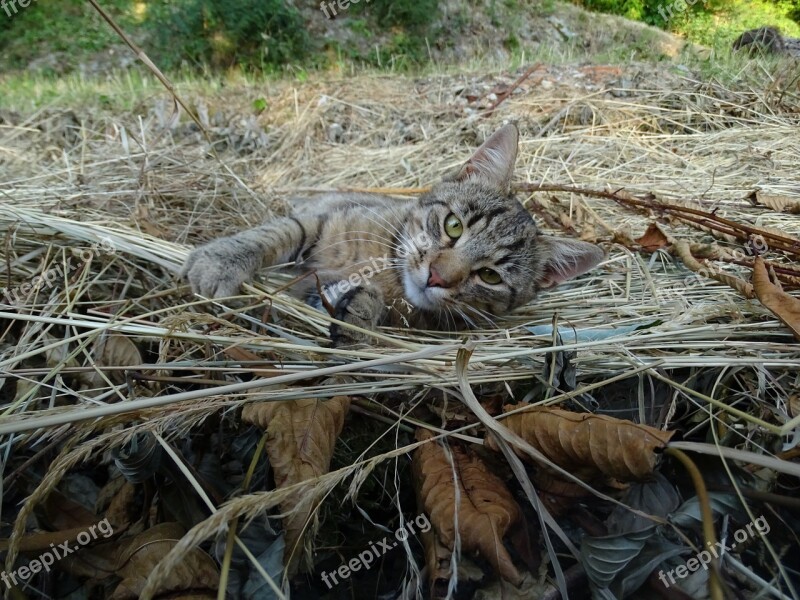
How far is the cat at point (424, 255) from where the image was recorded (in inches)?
72.7

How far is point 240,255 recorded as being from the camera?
6.10 feet

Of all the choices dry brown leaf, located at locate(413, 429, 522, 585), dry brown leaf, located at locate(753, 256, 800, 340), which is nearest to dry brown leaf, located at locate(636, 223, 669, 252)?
dry brown leaf, located at locate(753, 256, 800, 340)

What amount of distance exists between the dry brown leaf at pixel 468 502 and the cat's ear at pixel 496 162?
4.85ft

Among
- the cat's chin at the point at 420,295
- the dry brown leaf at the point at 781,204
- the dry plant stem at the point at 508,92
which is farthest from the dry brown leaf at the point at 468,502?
the dry plant stem at the point at 508,92

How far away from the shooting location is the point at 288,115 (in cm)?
466

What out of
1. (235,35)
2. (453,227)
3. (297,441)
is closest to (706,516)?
(297,441)

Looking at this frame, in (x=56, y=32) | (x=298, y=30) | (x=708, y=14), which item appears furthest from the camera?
(x=708, y=14)

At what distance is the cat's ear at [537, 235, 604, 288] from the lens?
1.93 m

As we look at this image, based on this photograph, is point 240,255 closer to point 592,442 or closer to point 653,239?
point 592,442

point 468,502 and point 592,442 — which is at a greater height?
point 592,442

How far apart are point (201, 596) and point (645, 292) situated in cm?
178

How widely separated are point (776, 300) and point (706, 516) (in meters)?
0.86

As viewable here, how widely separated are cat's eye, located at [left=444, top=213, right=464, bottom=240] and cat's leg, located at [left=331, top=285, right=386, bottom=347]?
45 cm

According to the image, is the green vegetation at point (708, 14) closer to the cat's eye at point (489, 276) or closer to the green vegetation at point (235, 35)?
the green vegetation at point (235, 35)
